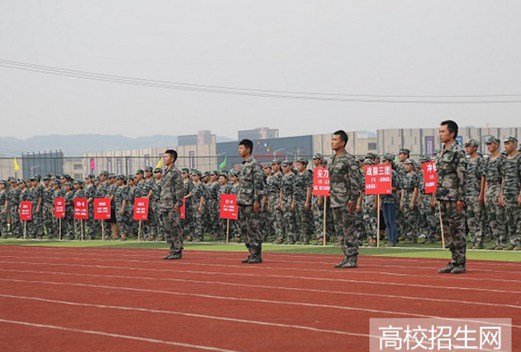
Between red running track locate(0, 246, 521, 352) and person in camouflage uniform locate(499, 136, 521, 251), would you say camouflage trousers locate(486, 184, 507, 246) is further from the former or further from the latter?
red running track locate(0, 246, 521, 352)

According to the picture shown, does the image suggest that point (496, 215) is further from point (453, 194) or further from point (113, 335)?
point (113, 335)

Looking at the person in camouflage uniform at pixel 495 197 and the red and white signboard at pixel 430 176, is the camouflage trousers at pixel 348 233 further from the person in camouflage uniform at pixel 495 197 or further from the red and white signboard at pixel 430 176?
the red and white signboard at pixel 430 176

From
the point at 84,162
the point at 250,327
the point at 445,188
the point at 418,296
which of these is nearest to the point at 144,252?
the point at 445,188

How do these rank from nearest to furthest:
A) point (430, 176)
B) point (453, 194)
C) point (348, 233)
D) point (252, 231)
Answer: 1. point (453, 194)
2. point (348, 233)
3. point (252, 231)
4. point (430, 176)

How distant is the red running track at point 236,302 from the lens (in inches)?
Answer: 317

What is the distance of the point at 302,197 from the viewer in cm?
2316

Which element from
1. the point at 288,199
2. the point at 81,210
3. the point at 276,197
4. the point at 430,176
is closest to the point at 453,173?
the point at 430,176

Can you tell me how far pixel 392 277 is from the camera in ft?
42.1

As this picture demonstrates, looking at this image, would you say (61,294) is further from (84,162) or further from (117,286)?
(84,162)

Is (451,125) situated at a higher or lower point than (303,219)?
higher

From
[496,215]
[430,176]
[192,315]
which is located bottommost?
[192,315]

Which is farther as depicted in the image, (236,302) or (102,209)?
(102,209)

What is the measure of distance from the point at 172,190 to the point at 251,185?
7.66 ft

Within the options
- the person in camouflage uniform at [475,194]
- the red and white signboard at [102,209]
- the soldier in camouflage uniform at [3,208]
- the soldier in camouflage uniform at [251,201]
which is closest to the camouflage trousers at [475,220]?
the person in camouflage uniform at [475,194]
